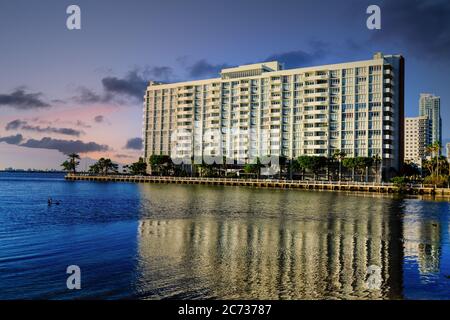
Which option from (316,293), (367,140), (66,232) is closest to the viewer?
(316,293)

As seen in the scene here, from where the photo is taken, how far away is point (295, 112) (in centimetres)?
16725

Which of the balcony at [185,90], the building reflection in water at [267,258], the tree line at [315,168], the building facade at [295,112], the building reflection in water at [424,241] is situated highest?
the balcony at [185,90]

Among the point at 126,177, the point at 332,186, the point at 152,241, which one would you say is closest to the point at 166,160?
the point at 126,177

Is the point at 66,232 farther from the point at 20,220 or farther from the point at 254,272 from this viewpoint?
the point at 254,272

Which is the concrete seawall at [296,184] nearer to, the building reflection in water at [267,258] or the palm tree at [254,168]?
the palm tree at [254,168]

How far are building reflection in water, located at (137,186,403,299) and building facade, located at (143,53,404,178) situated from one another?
11402cm

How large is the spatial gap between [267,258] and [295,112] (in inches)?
5797

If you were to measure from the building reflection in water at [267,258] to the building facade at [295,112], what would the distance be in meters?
114

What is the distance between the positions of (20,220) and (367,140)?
131453 mm

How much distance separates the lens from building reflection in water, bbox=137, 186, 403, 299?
18.8 meters

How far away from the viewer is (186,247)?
92.5 feet

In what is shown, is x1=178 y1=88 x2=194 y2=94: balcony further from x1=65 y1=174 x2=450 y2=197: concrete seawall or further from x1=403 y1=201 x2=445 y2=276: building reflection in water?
x1=403 y1=201 x2=445 y2=276: building reflection in water

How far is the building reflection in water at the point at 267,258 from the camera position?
1877 cm

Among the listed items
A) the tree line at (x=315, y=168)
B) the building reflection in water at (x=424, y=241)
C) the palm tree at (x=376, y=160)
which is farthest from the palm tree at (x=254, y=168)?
the building reflection in water at (x=424, y=241)
